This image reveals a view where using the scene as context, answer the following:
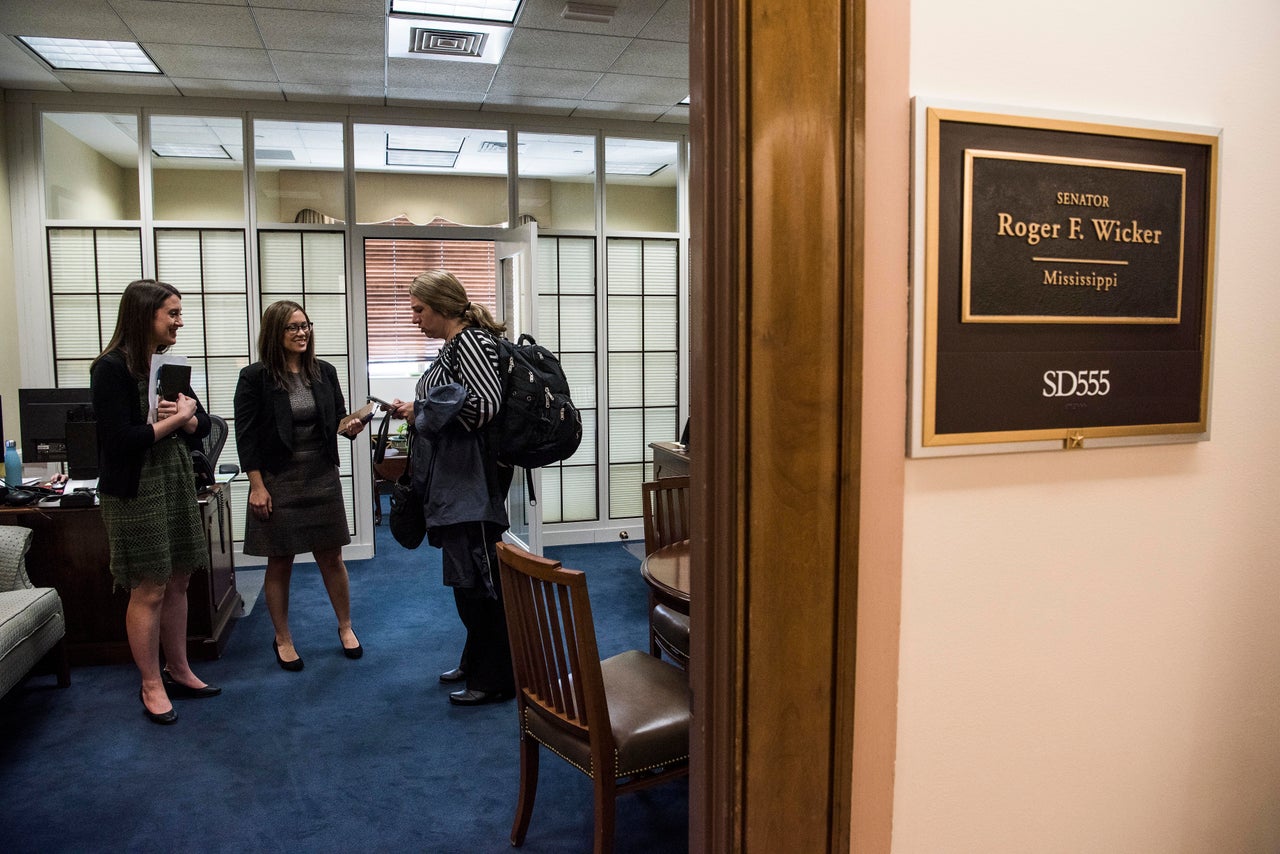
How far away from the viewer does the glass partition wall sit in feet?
16.4

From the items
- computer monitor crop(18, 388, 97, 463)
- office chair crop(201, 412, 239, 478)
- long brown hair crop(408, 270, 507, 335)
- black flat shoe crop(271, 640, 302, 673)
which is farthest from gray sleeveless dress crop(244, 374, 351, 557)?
computer monitor crop(18, 388, 97, 463)

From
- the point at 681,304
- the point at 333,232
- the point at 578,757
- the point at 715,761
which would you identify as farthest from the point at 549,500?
the point at 715,761

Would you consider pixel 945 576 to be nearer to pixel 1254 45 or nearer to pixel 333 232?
pixel 1254 45

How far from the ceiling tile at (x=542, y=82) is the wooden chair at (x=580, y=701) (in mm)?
3249

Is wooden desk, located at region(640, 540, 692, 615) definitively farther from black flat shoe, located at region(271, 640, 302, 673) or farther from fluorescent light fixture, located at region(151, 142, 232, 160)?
fluorescent light fixture, located at region(151, 142, 232, 160)

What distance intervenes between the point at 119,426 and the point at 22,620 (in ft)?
2.38

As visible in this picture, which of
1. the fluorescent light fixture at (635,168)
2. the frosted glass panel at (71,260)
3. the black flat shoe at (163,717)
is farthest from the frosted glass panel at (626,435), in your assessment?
the black flat shoe at (163,717)

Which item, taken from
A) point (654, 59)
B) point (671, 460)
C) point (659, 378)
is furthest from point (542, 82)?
point (671, 460)

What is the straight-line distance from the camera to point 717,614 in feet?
3.18

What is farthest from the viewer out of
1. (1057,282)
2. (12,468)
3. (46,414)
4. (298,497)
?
(46,414)

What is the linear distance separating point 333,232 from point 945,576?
493 cm

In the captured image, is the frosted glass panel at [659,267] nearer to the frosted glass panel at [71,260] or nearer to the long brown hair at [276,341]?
the long brown hair at [276,341]

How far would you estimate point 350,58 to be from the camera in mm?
4312

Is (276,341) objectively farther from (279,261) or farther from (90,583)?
(279,261)
